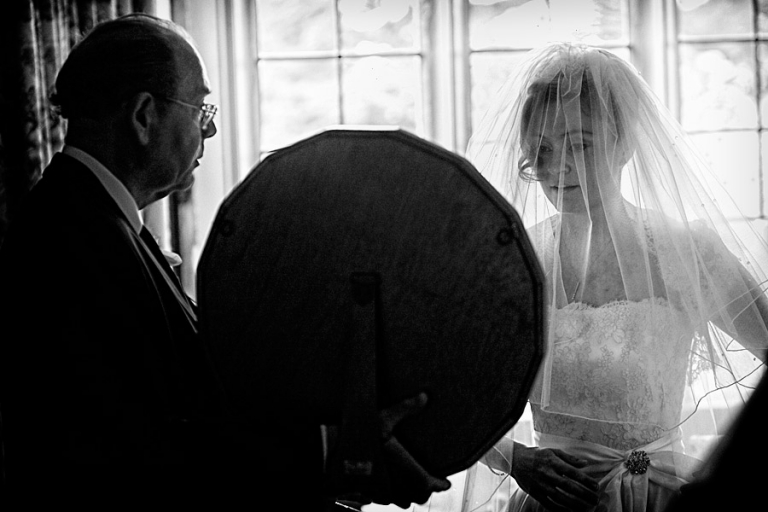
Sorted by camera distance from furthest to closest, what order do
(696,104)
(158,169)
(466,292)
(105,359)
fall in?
1. (696,104)
2. (158,169)
3. (105,359)
4. (466,292)

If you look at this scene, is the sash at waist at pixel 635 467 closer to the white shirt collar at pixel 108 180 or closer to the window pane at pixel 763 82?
the white shirt collar at pixel 108 180

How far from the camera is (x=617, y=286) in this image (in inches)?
72.8

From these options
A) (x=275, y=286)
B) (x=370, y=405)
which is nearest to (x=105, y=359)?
(x=275, y=286)

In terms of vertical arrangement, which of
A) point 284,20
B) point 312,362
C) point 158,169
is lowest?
point 312,362

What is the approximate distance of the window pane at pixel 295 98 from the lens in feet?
12.6

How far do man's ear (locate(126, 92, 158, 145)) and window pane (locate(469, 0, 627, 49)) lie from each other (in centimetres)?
270

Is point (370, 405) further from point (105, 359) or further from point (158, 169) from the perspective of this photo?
point (158, 169)

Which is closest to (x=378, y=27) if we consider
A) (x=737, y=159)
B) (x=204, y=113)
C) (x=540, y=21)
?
(x=540, y=21)

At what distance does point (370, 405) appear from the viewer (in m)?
1.06

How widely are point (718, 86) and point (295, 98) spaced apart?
2.07 meters

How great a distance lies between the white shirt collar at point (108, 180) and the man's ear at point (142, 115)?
3.3 inches

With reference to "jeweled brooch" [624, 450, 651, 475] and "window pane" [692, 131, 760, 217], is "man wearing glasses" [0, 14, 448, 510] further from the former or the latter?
"window pane" [692, 131, 760, 217]

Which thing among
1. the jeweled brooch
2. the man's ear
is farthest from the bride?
the man's ear

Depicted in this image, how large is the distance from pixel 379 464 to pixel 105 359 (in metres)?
0.45
